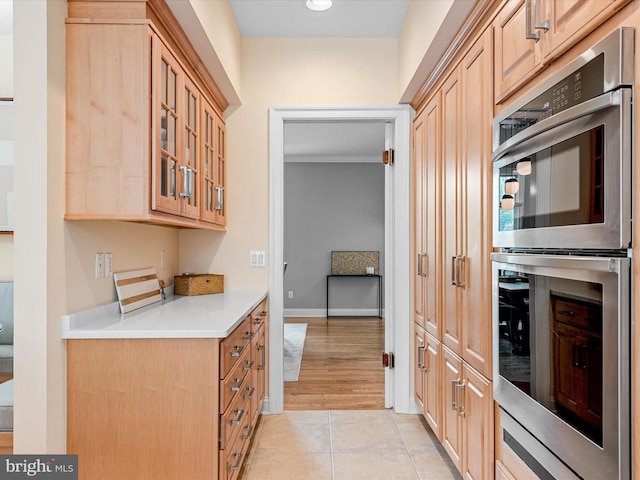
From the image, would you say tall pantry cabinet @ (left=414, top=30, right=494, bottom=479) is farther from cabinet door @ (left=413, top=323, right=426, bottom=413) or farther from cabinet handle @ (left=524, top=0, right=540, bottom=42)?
cabinet handle @ (left=524, top=0, right=540, bottom=42)

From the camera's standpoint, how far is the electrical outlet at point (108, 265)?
1997 millimetres

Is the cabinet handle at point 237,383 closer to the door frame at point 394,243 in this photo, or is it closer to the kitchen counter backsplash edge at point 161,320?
the kitchen counter backsplash edge at point 161,320

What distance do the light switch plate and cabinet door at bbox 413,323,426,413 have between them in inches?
43.8

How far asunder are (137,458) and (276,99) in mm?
2319

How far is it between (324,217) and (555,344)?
19.7ft

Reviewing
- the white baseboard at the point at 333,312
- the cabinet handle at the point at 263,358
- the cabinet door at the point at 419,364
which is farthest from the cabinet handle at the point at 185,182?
the white baseboard at the point at 333,312

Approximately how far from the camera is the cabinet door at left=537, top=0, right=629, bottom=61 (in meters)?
1.08

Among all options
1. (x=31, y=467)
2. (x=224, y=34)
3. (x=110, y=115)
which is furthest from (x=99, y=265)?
(x=224, y=34)

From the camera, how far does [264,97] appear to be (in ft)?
10.3

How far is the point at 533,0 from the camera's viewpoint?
1.38 meters

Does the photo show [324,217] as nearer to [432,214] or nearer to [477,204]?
[432,214]

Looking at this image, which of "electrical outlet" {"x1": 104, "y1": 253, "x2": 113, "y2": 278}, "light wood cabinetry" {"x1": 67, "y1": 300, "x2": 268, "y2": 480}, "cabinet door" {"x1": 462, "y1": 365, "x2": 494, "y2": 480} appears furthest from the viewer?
"electrical outlet" {"x1": 104, "y1": 253, "x2": 113, "y2": 278}

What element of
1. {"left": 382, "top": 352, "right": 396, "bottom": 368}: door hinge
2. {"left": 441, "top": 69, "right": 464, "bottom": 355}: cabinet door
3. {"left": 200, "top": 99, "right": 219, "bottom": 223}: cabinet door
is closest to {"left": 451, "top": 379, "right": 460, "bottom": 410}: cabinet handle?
{"left": 441, "top": 69, "right": 464, "bottom": 355}: cabinet door

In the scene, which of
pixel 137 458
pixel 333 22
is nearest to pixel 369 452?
pixel 137 458
